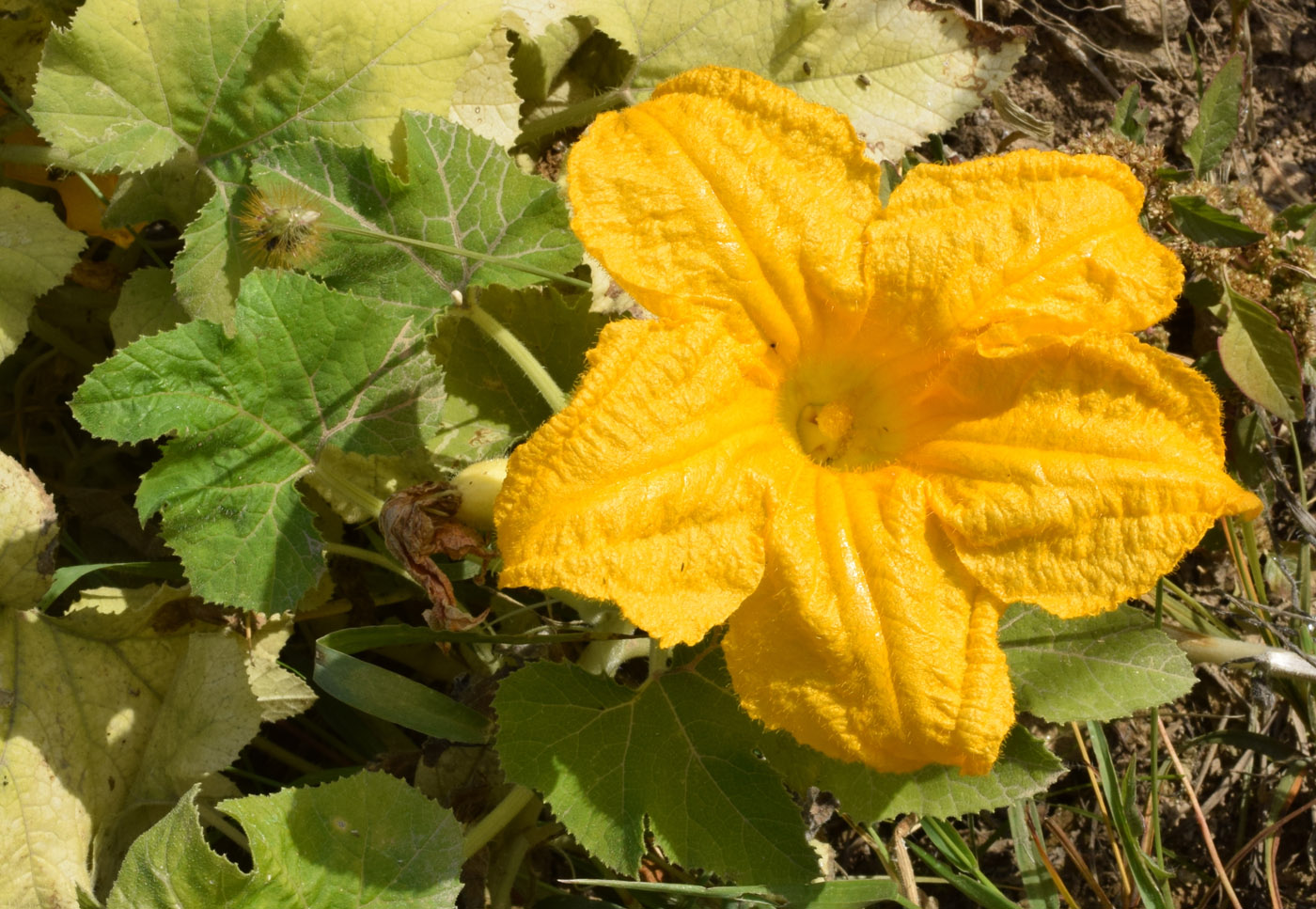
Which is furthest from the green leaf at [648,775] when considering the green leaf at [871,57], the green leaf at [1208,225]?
the green leaf at [1208,225]

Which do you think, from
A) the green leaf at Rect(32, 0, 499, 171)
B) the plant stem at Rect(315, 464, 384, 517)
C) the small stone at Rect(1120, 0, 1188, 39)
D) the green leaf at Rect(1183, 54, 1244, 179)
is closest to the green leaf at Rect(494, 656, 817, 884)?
the plant stem at Rect(315, 464, 384, 517)

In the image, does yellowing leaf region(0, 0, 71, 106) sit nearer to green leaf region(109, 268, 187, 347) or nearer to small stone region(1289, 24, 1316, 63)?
green leaf region(109, 268, 187, 347)

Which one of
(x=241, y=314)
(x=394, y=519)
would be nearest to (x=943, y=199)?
(x=394, y=519)

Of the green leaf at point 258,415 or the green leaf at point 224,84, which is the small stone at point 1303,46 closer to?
the green leaf at point 224,84

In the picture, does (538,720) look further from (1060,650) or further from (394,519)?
(1060,650)

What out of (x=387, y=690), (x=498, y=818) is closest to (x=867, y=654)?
(x=498, y=818)

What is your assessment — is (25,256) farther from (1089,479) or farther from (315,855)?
(1089,479)
